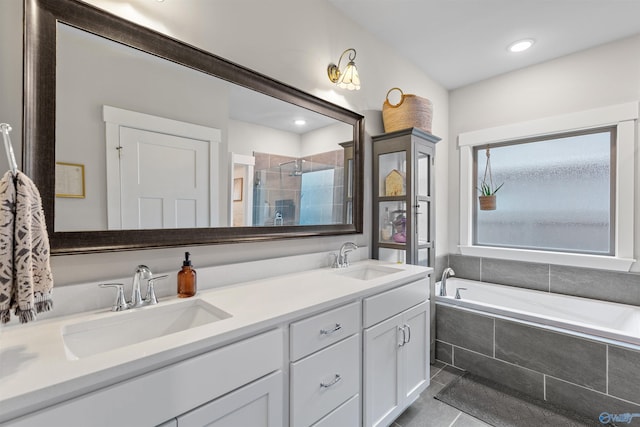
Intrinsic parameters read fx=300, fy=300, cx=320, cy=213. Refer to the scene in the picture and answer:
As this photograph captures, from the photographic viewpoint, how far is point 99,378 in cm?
67

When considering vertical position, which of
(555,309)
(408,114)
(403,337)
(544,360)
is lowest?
(544,360)

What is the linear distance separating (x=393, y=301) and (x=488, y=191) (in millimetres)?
1992

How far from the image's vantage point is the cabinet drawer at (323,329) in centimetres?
110

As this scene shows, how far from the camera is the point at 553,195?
8.92ft

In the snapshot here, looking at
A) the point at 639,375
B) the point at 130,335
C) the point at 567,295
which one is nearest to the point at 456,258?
the point at 567,295

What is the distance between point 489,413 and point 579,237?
175cm

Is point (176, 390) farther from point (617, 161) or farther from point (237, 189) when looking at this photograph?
point (617, 161)

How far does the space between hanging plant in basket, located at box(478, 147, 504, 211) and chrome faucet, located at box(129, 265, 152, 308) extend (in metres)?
2.83

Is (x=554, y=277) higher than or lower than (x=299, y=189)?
lower

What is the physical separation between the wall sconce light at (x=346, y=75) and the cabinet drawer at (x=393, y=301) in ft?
4.33

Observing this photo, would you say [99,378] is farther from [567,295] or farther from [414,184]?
[567,295]

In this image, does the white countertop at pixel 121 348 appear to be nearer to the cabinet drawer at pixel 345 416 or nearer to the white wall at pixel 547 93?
the cabinet drawer at pixel 345 416

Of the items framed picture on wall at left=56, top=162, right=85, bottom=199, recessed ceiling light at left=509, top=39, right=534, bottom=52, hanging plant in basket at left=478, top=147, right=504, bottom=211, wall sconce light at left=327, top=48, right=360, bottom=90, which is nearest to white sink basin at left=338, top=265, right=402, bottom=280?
wall sconce light at left=327, top=48, right=360, bottom=90

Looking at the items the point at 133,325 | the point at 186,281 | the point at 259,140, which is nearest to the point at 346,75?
the point at 259,140
